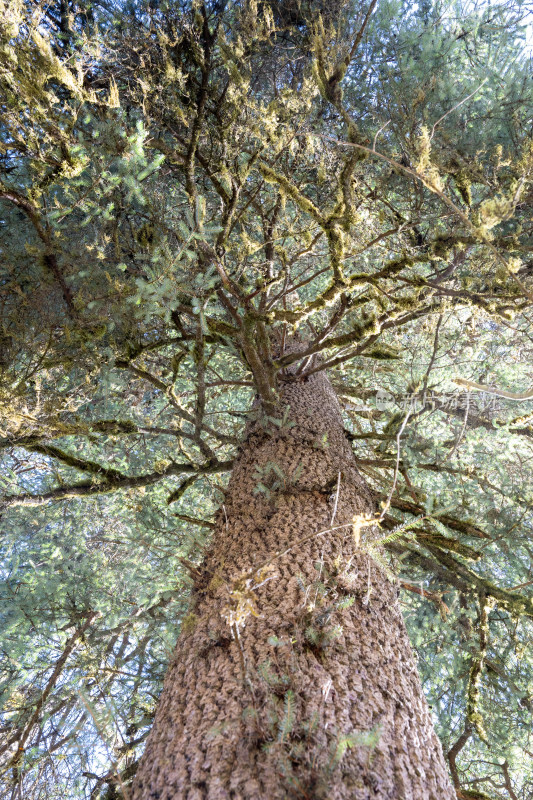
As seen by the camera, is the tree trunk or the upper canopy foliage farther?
the upper canopy foliage

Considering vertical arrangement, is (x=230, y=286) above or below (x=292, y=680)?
above

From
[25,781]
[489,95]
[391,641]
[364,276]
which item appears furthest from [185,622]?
[489,95]

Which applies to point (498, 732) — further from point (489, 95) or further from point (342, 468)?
point (489, 95)

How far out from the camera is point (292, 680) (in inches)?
63.3

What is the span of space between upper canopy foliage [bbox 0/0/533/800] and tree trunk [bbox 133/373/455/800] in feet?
1.05

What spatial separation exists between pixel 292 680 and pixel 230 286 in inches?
79.1

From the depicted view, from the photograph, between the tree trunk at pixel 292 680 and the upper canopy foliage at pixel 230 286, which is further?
the upper canopy foliage at pixel 230 286

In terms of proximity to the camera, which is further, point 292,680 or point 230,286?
point 230,286

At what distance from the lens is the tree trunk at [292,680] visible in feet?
4.43

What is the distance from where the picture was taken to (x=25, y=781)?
3.55m

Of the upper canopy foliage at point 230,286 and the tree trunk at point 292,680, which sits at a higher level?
the upper canopy foliage at point 230,286

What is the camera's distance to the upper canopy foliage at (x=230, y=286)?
2.64 m

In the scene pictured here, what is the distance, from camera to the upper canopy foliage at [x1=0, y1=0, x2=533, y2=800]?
8.65 feet

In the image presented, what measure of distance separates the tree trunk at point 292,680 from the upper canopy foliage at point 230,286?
12.6 inches
